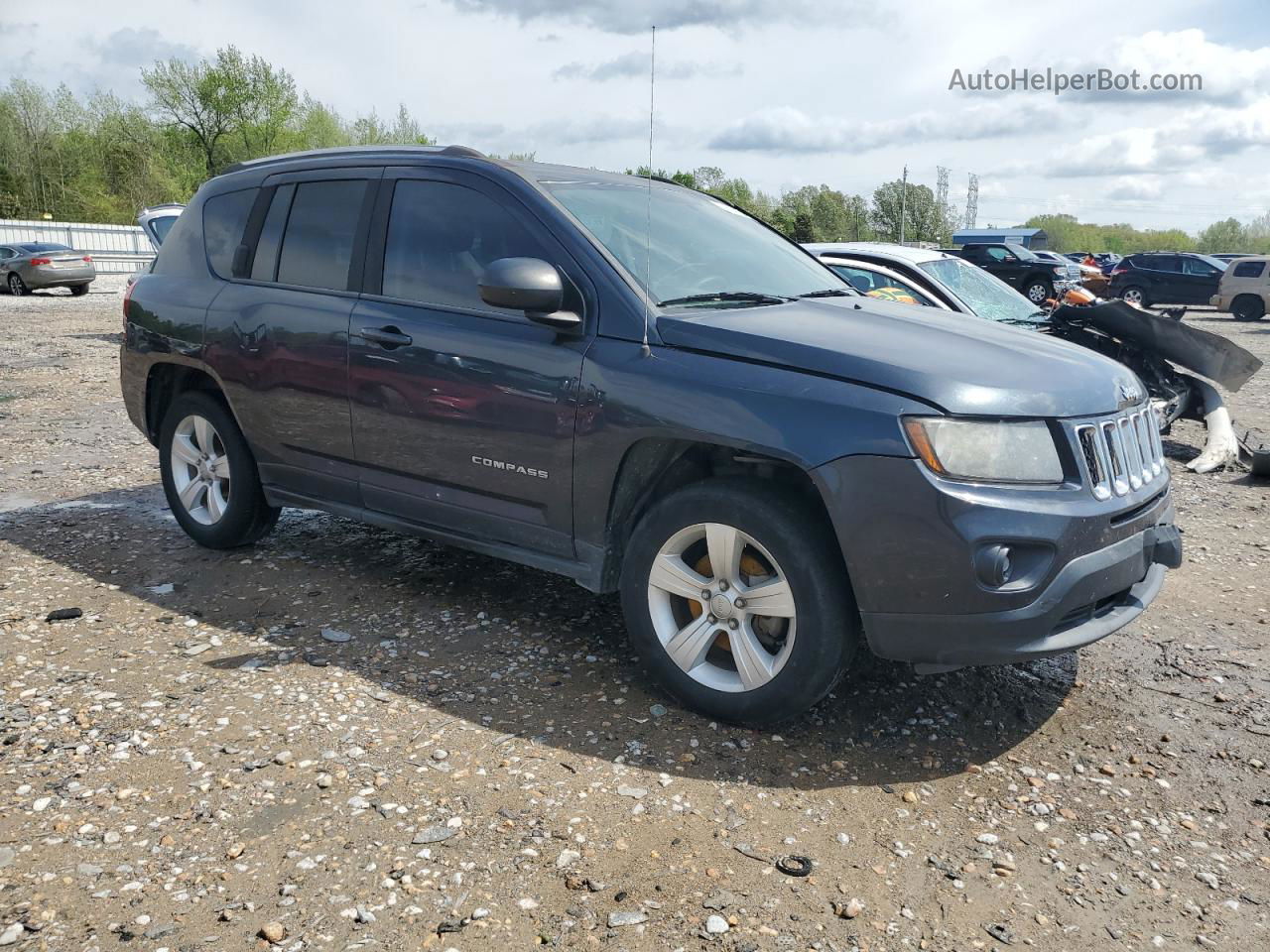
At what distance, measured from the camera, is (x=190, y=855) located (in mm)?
2881

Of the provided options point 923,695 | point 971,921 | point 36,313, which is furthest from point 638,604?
point 36,313

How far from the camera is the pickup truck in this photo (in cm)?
2766

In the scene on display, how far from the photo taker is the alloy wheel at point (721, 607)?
11.4 feet

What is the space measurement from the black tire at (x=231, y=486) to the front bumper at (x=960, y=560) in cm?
316

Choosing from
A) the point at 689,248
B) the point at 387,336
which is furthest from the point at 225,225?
A: the point at 689,248

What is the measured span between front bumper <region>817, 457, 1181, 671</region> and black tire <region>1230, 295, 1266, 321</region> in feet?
86.9

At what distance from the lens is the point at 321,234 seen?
4.76m

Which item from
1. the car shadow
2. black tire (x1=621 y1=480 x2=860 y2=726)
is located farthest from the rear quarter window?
black tire (x1=621 y1=480 x2=860 y2=726)

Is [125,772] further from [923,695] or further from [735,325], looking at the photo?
[923,695]

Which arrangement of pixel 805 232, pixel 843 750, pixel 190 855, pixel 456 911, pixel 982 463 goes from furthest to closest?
pixel 805 232 → pixel 843 750 → pixel 982 463 → pixel 190 855 → pixel 456 911

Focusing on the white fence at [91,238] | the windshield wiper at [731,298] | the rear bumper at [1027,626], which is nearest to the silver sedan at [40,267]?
the white fence at [91,238]

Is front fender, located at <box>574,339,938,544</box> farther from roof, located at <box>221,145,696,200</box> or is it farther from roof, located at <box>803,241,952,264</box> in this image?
roof, located at <box>803,241,952,264</box>

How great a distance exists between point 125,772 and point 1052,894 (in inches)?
108

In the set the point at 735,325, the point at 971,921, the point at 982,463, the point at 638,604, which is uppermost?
the point at 735,325
